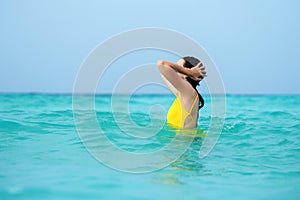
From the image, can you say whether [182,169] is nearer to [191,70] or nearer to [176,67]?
[176,67]

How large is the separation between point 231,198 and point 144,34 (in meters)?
2.95

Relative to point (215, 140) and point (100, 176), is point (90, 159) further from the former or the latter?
point (215, 140)

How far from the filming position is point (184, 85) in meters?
4.60

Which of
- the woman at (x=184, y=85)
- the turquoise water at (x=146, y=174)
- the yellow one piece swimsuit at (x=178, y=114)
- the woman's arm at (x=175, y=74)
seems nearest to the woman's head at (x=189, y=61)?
the woman at (x=184, y=85)

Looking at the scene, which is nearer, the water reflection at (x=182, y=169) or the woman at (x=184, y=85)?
the water reflection at (x=182, y=169)

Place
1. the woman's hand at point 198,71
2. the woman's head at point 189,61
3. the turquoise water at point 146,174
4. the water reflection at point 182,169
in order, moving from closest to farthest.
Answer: the turquoise water at point 146,174
the water reflection at point 182,169
the woman's hand at point 198,71
the woman's head at point 189,61

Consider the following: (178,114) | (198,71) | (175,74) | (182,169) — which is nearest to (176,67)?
(175,74)

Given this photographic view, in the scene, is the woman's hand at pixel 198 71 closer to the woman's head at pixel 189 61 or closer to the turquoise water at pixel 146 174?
the woman's head at pixel 189 61

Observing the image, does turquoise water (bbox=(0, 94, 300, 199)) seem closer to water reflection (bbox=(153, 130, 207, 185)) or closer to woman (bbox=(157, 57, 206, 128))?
water reflection (bbox=(153, 130, 207, 185))

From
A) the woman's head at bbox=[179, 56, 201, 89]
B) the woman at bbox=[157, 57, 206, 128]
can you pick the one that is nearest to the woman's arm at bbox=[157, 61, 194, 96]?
the woman at bbox=[157, 57, 206, 128]

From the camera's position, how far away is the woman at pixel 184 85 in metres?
4.27

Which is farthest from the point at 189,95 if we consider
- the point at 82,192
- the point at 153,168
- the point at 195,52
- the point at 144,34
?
the point at 82,192

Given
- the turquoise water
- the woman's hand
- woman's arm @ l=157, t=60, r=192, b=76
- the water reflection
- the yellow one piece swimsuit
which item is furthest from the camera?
the yellow one piece swimsuit

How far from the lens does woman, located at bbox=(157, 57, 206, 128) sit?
427cm
